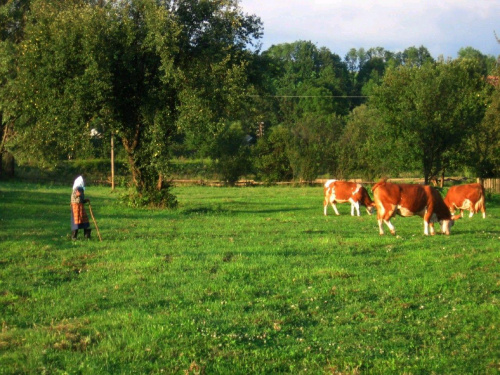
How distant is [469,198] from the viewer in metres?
27.9

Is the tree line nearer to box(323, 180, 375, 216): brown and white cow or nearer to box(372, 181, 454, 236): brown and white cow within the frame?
box(323, 180, 375, 216): brown and white cow

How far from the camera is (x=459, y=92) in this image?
36375 millimetres

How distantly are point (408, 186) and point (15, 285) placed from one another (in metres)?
11.2

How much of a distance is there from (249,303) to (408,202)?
9549 millimetres

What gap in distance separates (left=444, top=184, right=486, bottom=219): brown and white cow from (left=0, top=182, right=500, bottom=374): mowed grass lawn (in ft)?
30.9

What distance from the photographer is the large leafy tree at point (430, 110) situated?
116ft

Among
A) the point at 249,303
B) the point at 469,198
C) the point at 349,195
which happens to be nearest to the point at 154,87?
the point at 349,195

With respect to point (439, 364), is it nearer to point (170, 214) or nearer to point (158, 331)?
point (158, 331)

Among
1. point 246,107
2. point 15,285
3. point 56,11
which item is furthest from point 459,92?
point 15,285

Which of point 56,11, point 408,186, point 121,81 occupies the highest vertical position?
point 56,11

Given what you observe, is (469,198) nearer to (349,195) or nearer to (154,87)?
(349,195)

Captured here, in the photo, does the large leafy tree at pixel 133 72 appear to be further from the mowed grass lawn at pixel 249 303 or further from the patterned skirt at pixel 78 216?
the patterned skirt at pixel 78 216

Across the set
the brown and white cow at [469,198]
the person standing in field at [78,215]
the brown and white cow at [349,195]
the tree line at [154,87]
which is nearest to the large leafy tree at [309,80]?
the tree line at [154,87]

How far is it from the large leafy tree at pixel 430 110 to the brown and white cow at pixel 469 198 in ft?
25.3
